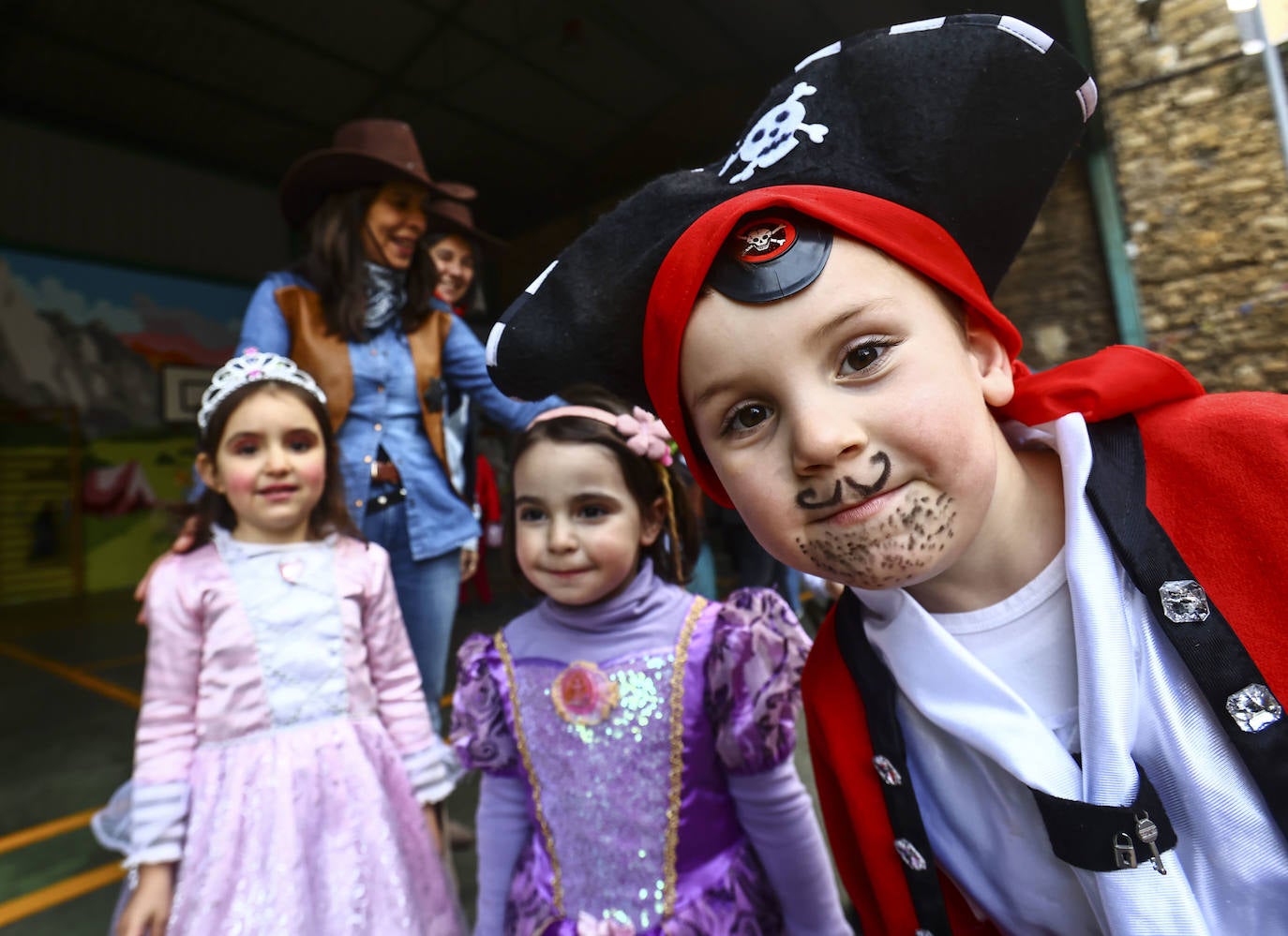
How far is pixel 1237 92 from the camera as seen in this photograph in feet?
7.46

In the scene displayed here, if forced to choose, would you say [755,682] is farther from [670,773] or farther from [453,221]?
[453,221]

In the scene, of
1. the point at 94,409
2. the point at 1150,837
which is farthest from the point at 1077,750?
the point at 94,409

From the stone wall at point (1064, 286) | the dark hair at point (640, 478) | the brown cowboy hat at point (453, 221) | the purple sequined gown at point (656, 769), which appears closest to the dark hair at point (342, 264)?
the brown cowboy hat at point (453, 221)

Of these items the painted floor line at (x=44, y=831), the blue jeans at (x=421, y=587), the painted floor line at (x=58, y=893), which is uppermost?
the blue jeans at (x=421, y=587)

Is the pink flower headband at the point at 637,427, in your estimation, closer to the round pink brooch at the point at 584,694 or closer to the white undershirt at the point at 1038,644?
the round pink brooch at the point at 584,694

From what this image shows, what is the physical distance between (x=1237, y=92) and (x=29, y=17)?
21.9ft

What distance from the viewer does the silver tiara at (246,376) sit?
149cm

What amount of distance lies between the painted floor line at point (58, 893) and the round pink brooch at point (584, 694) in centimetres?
167

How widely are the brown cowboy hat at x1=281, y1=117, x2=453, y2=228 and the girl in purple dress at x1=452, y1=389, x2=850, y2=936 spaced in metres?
0.98

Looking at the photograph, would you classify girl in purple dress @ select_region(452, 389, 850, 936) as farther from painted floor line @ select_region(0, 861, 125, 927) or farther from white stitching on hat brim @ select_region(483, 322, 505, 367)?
painted floor line @ select_region(0, 861, 125, 927)

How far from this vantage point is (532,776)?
1.23 metres

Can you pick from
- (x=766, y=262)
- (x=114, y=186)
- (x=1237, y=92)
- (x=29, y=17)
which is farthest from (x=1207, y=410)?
(x=114, y=186)

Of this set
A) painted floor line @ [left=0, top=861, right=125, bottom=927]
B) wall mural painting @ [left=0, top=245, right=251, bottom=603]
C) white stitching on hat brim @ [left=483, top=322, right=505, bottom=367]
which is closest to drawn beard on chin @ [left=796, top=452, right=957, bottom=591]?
white stitching on hat brim @ [left=483, top=322, right=505, bottom=367]

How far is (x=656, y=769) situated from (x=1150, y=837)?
28.4 inches
